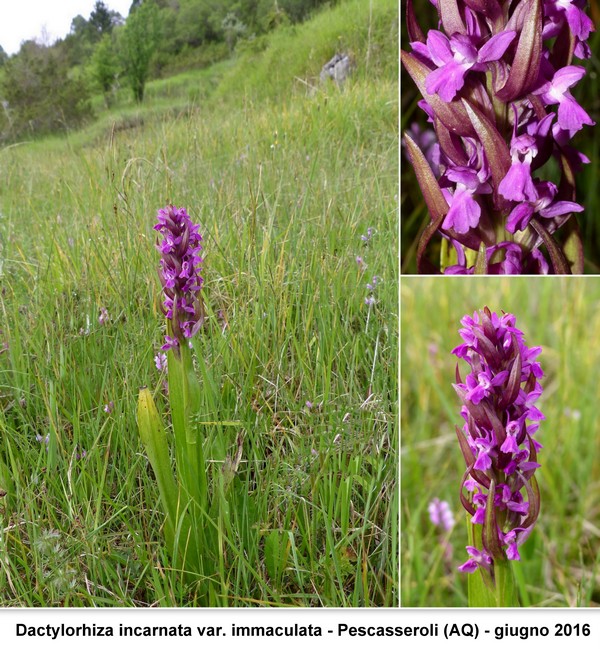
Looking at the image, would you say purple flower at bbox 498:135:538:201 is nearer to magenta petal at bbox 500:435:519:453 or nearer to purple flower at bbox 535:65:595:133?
purple flower at bbox 535:65:595:133

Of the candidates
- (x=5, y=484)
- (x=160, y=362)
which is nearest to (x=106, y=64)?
(x=160, y=362)

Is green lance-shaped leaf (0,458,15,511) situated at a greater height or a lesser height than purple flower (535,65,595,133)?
lesser

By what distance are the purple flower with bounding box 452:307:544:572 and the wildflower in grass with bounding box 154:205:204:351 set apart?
48 cm

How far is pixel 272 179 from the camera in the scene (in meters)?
2.02

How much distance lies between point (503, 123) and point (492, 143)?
0.18 ft

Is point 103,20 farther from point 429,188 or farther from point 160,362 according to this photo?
point 429,188

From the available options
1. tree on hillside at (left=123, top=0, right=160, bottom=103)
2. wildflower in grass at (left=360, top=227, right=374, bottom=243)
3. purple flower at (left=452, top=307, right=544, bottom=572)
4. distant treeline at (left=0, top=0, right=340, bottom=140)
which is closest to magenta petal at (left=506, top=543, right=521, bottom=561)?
purple flower at (left=452, top=307, right=544, bottom=572)

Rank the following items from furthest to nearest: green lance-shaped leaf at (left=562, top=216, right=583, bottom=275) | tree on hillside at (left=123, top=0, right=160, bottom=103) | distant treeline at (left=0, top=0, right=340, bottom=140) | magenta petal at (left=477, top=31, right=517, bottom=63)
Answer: tree on hillside at (left=123, top=0, right=160, bottom=103) → distant treeline at (left=0, top=0, right=340, bottom=140) → green lance-shaped leaf at (left=562, top=216, right=583, bottom=275) → magenta petal at (left=477, top=31, right=517, bottom=63)

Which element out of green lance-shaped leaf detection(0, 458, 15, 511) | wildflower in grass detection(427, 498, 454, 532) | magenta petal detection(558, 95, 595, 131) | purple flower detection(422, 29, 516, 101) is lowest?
wildflower in grass detection(427, 498, 454, 532)

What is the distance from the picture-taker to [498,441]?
2.65 ft

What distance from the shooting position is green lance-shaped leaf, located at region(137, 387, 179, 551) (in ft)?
3.33

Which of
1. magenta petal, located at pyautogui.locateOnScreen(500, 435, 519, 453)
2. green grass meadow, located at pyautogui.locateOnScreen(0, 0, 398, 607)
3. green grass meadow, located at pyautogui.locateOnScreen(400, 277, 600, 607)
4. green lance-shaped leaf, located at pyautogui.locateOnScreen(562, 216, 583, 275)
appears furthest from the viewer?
green grass meadow, located at pyautogui.locateOnScreen(400, 277, 600, 607)

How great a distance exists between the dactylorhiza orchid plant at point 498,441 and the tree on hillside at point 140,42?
3708mm

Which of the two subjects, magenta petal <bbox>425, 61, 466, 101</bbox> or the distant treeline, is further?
the distant treeline
